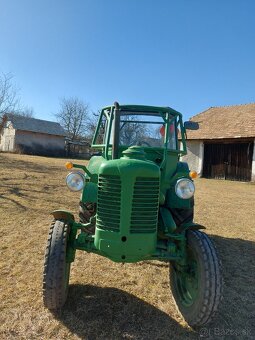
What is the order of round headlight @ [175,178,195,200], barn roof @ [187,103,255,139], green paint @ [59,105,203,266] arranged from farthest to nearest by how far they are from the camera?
barn roof @ [187,103,255,139], round headlight @ [175,178,195,200], green paint @ [59,105,203,266]

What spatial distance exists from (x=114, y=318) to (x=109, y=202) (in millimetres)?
1157

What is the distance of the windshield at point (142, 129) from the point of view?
4633 millimetres

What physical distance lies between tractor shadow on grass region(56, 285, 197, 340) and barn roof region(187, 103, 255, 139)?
1742 cm

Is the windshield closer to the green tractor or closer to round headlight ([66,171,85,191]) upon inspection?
the green tractor

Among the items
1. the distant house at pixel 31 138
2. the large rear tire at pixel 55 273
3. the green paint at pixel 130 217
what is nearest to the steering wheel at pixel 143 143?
the green paint at pixel 130 217

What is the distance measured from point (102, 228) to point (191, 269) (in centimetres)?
107

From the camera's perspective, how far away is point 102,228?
3.12m

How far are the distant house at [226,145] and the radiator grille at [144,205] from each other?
17.6 metres

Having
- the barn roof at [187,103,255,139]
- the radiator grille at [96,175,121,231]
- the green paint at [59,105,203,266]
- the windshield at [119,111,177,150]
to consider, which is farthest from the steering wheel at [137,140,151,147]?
the barn roof at [187,103,255,139]

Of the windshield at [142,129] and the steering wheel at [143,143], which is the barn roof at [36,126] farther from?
the steering wheel at [143,143]

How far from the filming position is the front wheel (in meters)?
3.05

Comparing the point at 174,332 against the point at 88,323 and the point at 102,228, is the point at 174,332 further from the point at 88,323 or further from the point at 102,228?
the point at 102,228

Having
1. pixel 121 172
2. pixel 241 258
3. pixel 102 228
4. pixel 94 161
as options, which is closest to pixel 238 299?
pixel 241 258

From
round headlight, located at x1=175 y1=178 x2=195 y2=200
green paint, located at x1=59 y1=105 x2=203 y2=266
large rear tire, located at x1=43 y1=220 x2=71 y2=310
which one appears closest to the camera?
green paint, located at x1=59 y1=105 x2=203 y2=266
